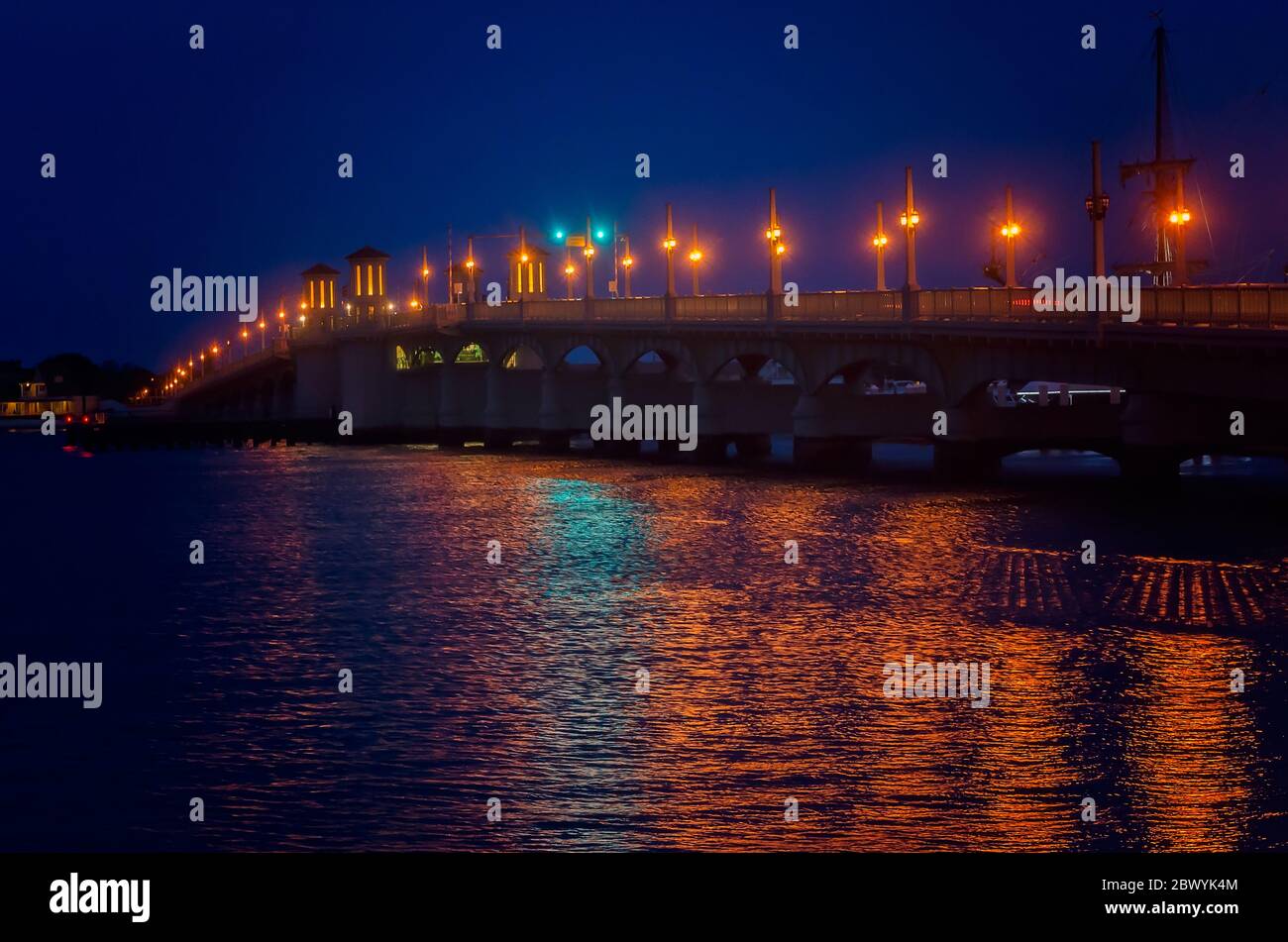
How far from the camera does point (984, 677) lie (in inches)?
1074

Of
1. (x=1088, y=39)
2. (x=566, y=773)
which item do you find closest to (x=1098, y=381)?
Answer: (x=1088, y=39)

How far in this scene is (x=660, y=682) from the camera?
27156 mm

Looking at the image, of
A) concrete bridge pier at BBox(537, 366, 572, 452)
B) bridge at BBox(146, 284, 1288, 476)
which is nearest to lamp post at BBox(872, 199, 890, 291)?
bridge at BBox(146, 284, 1288, 476)

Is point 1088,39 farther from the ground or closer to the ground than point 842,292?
farther from the ground

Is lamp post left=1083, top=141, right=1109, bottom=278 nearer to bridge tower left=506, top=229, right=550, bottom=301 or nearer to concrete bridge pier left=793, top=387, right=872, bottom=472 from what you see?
concrete bridge pier left=793, top=387, right=872, bottom=472

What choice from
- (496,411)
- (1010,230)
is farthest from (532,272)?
(1010,230)

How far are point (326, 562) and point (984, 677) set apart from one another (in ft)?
80.5

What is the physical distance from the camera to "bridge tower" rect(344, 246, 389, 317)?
534 ft

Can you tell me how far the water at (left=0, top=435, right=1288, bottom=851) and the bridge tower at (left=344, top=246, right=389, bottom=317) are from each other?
105 metres

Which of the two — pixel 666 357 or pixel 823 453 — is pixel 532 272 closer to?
pixel 666 357

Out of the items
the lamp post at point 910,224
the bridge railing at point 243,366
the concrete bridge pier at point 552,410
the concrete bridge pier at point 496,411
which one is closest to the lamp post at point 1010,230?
the lamp post at point 910,224

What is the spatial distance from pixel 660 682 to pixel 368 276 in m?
141

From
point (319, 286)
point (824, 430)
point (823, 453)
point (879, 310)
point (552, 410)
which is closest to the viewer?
point (879, 310)
